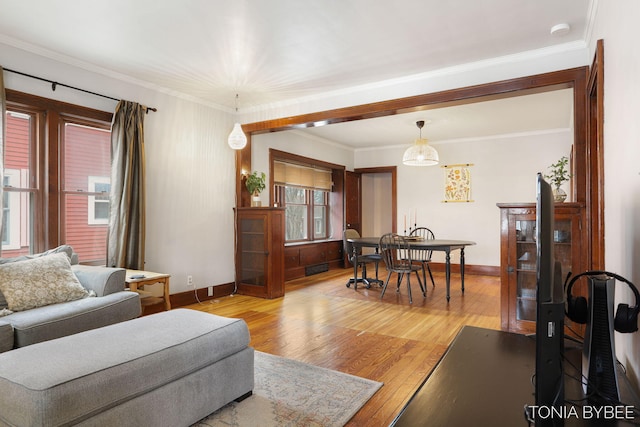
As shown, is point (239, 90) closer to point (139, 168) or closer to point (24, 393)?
point (139, 168)

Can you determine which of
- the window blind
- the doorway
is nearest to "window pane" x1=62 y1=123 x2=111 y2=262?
the window blind

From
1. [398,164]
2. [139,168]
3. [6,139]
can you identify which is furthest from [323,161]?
[6,139]

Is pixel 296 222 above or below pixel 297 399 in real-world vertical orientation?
above

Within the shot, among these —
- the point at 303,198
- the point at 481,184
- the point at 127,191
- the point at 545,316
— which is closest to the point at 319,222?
the point at 303,198

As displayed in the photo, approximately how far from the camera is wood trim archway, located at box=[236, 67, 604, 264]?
3.04 meters

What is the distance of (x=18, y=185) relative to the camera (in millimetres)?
3354

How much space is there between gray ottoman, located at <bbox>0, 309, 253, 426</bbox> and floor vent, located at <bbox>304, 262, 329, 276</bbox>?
15.3 feet

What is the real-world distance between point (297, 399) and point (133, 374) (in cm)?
103

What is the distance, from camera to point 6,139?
3289 millimetres

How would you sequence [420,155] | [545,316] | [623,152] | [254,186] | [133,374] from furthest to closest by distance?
[420,155] < [254,186] < [133,374] < [623,152] < [545,316]

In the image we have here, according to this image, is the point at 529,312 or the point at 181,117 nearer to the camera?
the point at 529,312

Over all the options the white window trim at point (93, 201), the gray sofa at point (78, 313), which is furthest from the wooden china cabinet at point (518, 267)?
the white window trim at point (93, 201)

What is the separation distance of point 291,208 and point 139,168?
342cm

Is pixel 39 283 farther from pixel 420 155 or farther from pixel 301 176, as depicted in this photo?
pixel 301 176
